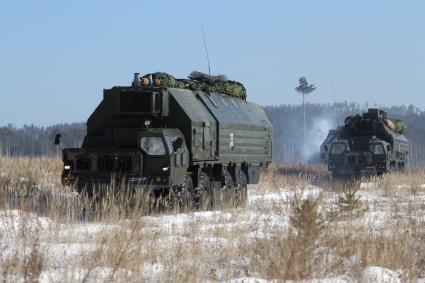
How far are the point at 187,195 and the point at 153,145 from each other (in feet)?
4.63

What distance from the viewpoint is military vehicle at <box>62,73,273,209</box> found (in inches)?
565

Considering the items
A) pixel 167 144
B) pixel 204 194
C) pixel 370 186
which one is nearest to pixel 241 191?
pixel 204 194

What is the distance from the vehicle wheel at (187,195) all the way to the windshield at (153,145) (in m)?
1.07

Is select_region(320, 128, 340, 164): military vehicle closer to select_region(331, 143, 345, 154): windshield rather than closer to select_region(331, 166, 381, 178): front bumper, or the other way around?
select_region(331, 143, 345, 154): windshield

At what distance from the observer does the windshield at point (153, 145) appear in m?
14.4

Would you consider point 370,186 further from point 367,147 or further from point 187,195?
point 187,195

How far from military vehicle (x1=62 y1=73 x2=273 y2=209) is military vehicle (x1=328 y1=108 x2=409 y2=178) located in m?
12.9

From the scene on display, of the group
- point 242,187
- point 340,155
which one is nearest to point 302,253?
point 242,187

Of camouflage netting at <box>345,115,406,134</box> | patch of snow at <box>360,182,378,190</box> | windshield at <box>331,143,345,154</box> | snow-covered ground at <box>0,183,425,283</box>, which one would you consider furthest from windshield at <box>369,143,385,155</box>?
snow-covered ground at <box>0,183,425,283</box>

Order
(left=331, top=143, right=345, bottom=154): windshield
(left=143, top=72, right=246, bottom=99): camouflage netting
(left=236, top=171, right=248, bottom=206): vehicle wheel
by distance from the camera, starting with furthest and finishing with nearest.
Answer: (left=331, top=143, right=345, bottom=154): windshield
(left=236, top=171, right=248, bottom=206): vehicle wheel
(left=143, top=72, right=246, bottom=99): camouflage netting

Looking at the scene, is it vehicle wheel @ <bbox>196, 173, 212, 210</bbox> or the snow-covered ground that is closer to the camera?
the snow-covered ground

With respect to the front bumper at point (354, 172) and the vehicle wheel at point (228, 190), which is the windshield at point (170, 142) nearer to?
the vehicle wheel at point (228, 190)

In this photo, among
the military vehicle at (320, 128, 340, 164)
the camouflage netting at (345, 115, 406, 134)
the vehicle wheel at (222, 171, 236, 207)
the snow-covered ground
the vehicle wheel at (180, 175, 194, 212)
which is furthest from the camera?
the military vehicle at (320, 128, 340, 164)

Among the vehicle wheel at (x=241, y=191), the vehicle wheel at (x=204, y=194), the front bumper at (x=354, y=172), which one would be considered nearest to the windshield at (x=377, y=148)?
the front bumper at (x=354, y=172)
